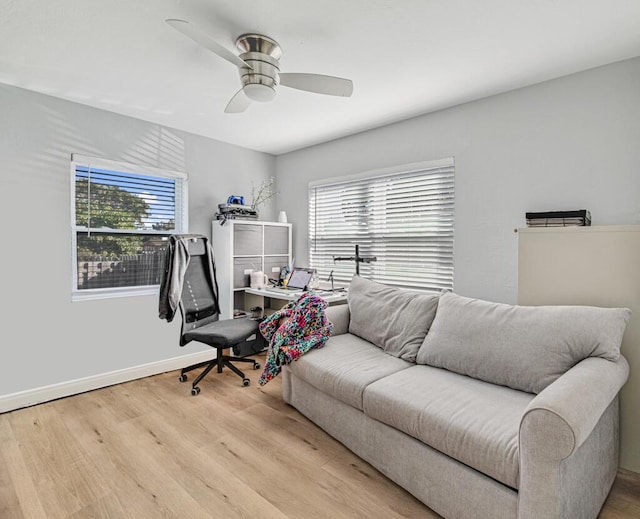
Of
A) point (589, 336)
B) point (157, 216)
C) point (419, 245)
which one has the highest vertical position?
point (157, 216)

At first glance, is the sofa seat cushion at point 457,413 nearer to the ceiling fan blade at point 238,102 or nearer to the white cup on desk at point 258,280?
the ceiling fan blade at point 238,102

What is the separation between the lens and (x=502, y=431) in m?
1.44

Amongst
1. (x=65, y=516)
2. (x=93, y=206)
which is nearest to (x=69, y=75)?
(x=93, y=206)

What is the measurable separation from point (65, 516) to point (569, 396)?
217 cm

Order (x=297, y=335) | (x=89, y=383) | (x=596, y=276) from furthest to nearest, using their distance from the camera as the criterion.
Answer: (x=89, y=383)
(x=297, y=335)
(x=596, y=276)

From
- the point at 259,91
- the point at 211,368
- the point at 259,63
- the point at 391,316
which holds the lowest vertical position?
the point at 211,368

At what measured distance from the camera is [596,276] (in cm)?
194

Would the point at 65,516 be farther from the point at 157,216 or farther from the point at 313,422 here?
the point at 157,216

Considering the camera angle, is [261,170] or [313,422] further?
[261,170]

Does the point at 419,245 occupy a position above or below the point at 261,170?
below

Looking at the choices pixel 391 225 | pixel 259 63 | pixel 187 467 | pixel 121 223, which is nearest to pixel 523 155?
pixel 391 225

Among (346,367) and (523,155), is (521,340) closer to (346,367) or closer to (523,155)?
(346,367)

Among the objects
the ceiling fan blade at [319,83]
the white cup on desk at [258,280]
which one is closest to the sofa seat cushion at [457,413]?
the ceiling fan blade at [319,83]

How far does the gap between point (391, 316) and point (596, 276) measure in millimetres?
1221
